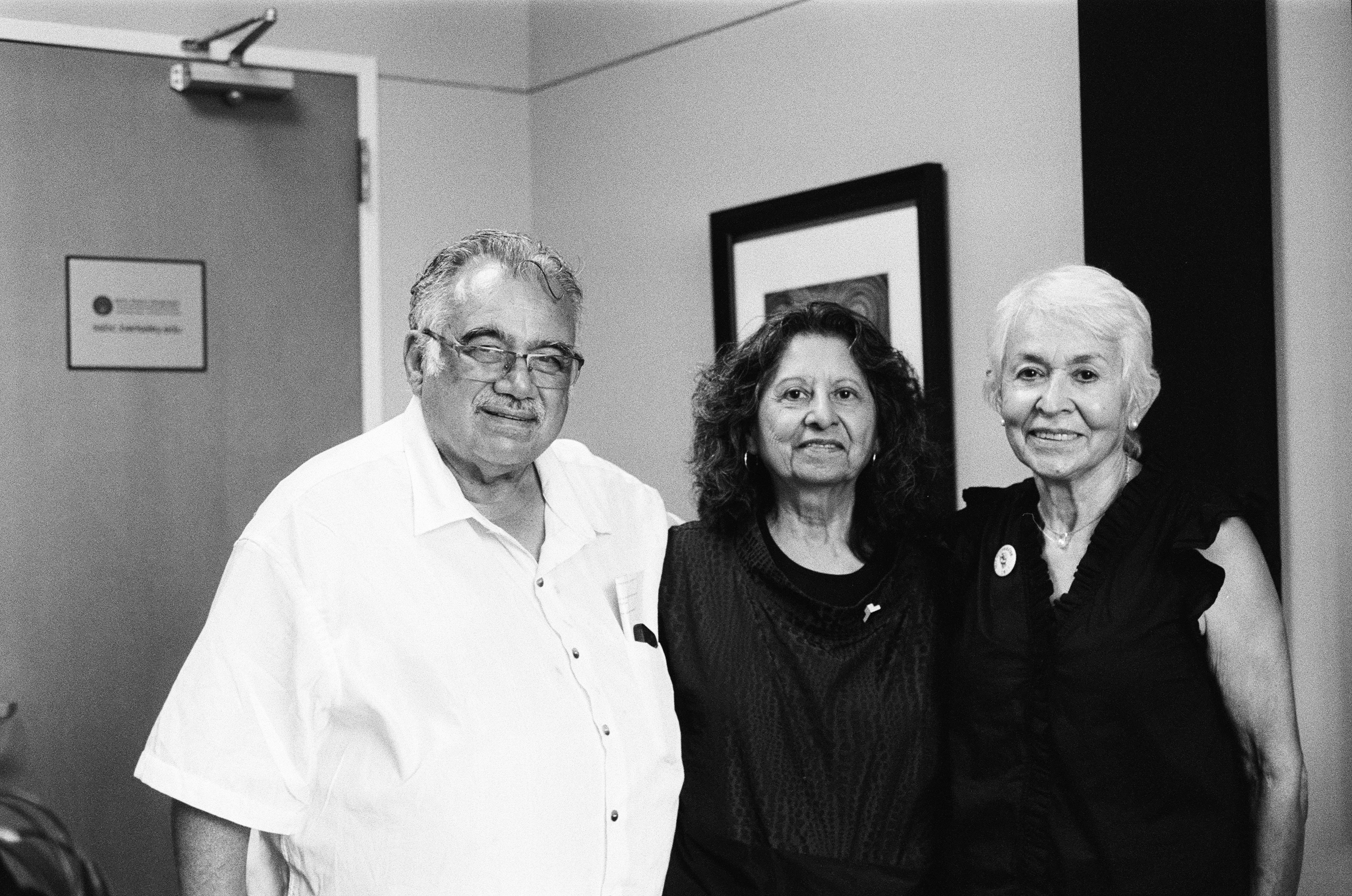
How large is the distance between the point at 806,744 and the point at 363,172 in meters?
2.00

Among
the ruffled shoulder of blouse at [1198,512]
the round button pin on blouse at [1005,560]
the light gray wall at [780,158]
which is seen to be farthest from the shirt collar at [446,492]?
the light gray wall at [780,158]

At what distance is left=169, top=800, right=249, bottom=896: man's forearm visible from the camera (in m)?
1.73

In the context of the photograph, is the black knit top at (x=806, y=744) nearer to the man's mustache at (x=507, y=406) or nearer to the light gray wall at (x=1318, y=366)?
the man's mustache at (x=507, y=406)

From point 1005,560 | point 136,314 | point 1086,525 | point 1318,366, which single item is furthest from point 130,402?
point 1318,366

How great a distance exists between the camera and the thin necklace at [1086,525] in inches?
77.7

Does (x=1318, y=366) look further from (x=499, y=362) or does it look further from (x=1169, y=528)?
(x=499, y=362)

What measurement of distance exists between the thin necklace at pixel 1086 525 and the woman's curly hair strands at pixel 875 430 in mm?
295

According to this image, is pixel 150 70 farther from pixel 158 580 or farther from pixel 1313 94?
pixel 1313 94

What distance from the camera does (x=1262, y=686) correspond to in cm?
183

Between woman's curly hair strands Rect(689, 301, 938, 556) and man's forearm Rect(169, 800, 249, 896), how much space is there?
2.84 feet

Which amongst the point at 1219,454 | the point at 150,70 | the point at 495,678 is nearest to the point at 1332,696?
the point at 1219,454

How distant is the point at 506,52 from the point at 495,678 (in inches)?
104

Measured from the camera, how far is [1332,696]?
2293mm

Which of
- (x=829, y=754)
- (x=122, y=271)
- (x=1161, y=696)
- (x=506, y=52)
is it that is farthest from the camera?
(x=506, y=52)
